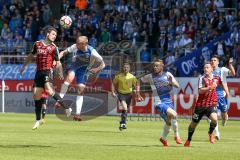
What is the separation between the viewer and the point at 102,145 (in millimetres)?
18359

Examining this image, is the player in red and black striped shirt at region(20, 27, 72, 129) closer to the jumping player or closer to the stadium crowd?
the jumping player

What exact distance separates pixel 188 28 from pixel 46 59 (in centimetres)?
1811

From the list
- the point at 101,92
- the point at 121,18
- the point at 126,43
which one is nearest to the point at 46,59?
the point at 101,92

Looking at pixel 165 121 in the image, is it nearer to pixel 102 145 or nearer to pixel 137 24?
pixel 102 145

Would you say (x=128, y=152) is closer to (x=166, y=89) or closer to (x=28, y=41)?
(x=166, y=89)

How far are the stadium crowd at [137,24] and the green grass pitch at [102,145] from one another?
11.9 metres

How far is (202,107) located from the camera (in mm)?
18781

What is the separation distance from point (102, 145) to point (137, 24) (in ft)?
74.7

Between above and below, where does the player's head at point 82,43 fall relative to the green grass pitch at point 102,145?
A: above

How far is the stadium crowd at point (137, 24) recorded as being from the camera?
37250mm

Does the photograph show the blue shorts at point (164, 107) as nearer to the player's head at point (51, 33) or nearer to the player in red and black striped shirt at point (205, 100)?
the player in red and black striped shirt at point (205, 100)

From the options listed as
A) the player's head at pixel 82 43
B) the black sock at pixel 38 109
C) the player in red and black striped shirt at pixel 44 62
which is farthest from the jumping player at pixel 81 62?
the player in red and black striped shirt at pixel 44 62

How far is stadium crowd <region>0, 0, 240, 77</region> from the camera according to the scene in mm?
37250

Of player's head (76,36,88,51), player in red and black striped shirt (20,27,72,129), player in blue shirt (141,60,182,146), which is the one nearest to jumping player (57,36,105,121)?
player's head (76,36,88,51)
